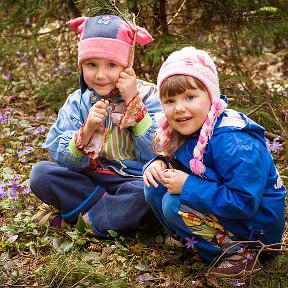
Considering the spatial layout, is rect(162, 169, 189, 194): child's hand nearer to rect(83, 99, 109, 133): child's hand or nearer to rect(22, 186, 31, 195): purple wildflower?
rect(83, 99, 109, 133): child's hand

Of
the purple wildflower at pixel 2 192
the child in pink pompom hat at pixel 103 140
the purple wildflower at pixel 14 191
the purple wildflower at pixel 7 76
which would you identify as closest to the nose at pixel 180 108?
the child in pink pompom hat at pixel 103 140

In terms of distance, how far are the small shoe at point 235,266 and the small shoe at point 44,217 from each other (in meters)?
1.25

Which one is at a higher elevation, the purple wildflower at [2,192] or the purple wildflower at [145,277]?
the purple wildflower at [2,192]

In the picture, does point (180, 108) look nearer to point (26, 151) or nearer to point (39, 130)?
point (26, 151)

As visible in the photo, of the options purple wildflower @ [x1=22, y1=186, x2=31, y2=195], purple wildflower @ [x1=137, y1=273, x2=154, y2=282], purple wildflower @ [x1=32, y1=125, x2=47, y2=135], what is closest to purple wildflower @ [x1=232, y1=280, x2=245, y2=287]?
purple wildflower @ [x1=137, y1=273, x2=154, y2=282]

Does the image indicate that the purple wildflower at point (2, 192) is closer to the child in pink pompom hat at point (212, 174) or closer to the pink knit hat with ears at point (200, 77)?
the child in pink pompom hat at point (212, 174)

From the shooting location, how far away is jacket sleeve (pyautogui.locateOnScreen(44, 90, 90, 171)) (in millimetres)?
3867

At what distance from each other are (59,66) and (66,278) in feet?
13.8

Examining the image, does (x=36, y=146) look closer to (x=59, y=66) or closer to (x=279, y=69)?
(x=59, y=66)

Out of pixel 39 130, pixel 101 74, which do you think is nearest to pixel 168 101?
pixel 101 74

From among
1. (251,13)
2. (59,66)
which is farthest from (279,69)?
(59,66)

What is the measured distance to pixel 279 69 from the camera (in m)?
7.86

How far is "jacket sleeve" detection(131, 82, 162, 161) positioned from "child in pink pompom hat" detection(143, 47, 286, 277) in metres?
0.40

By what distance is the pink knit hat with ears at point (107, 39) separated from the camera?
374cm
